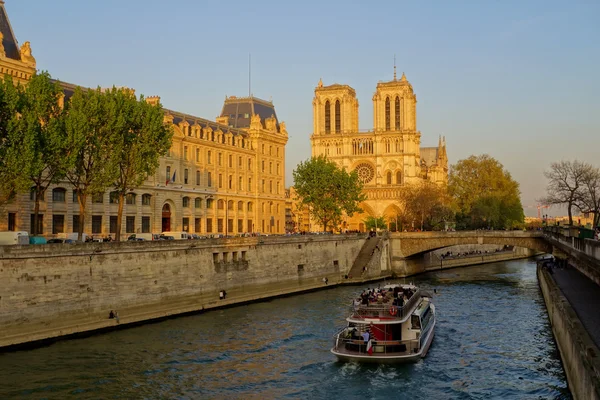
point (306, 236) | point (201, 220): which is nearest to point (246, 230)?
point (201, 220)

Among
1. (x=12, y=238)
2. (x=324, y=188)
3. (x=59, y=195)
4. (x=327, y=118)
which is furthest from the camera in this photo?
(x=327, y=118)

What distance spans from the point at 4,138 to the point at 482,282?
56.0 metres

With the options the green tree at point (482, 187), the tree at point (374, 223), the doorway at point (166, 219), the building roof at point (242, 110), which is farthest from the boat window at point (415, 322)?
the tree at point (374, 223)

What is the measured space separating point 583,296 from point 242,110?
70.8m

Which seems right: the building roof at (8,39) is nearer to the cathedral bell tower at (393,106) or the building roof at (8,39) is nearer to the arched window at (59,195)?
the arched window at (59,195)

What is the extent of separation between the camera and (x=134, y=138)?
181 feet

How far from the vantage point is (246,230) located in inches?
3841

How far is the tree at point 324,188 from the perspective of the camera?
99.8 metres

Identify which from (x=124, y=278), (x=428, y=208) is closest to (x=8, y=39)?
(x=124, y=278)

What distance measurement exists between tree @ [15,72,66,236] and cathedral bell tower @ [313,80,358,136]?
360 feet

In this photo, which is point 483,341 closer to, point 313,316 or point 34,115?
point 313,316

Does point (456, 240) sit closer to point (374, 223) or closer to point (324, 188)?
point (324, 188)

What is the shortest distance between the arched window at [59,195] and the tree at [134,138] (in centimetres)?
1274

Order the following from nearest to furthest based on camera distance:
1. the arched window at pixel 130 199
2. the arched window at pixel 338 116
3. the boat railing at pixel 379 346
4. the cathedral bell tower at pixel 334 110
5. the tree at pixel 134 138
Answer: the boat railing at pixel 379 346 < the tree at pixel 134 138 < the arched window at pixel 130 199 < the cathedral bell tower at pixel 334 110 < the arched window at pixel 338 116
